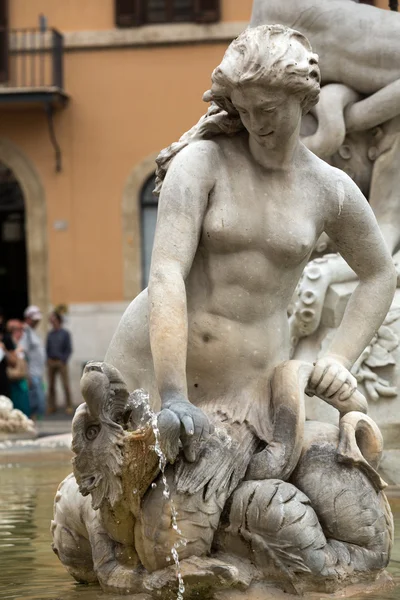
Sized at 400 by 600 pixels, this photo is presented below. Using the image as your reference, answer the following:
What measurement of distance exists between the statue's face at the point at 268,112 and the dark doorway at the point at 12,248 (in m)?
22.8

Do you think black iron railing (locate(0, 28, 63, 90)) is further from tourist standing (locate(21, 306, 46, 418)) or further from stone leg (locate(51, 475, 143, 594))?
stone leg (locate(51, 475, 143, 594))

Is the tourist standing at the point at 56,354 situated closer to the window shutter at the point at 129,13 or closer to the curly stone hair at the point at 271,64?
the window shutter at the point at 129,13

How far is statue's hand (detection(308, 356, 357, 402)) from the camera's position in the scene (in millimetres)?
3861

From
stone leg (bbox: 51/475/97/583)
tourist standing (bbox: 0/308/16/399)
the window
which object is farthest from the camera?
the window

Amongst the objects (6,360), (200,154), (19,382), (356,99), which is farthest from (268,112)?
(19,382)

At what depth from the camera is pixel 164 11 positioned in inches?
1034

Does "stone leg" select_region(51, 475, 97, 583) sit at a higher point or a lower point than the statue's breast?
lower

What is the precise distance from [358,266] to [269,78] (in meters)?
0.70

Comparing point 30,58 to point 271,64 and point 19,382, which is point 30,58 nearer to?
point 19,382

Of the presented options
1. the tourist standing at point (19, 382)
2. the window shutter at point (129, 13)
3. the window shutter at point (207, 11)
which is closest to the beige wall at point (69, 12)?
the window shutter at point (129, 13)

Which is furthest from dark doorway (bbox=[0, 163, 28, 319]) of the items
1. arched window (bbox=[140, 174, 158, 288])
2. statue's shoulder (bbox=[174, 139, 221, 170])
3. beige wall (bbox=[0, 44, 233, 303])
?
statue's shoulder (bbox=[174, 139, 221, 170])

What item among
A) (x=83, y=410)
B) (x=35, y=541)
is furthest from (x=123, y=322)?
(x=35, y=541)

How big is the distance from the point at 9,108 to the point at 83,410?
2301 centimetres

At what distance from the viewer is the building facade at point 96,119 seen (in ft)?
84.8
